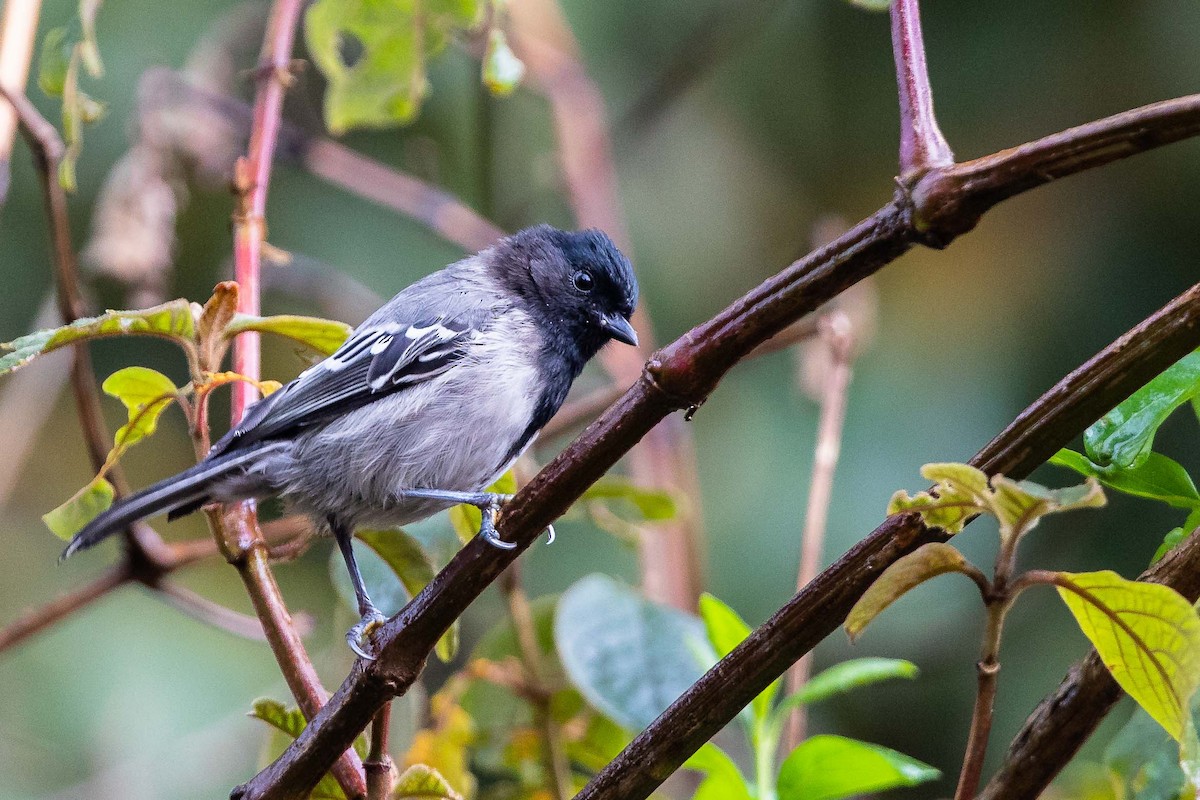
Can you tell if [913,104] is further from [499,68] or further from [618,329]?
[618,329]

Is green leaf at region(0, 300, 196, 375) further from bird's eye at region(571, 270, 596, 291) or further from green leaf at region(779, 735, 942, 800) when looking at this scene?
bird's eye at region(571, 270, 596, 291)

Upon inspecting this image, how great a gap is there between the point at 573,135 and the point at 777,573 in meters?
1.67

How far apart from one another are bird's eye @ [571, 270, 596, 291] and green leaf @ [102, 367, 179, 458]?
1372 mm

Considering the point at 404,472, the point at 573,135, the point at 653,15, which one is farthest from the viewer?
the point at 653,15

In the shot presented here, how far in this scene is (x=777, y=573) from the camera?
3941mm

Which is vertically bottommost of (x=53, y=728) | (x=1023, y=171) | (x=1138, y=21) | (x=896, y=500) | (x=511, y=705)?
(x=896, y=500)

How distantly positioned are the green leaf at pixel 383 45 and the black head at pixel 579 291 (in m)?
0.50

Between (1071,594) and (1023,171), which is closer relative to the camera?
(1023,171)

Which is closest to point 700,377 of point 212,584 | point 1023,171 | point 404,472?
point 1023,171

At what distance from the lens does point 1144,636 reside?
98cm

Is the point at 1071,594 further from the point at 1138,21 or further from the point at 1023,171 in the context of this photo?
the point at 1138,21

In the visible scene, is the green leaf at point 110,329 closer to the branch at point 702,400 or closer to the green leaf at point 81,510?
the green leaf at point 81,510

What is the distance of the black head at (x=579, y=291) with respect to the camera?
8.98ft

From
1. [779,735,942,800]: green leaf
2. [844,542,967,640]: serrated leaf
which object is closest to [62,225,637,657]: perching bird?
[779,735,942,800]: green leaf
